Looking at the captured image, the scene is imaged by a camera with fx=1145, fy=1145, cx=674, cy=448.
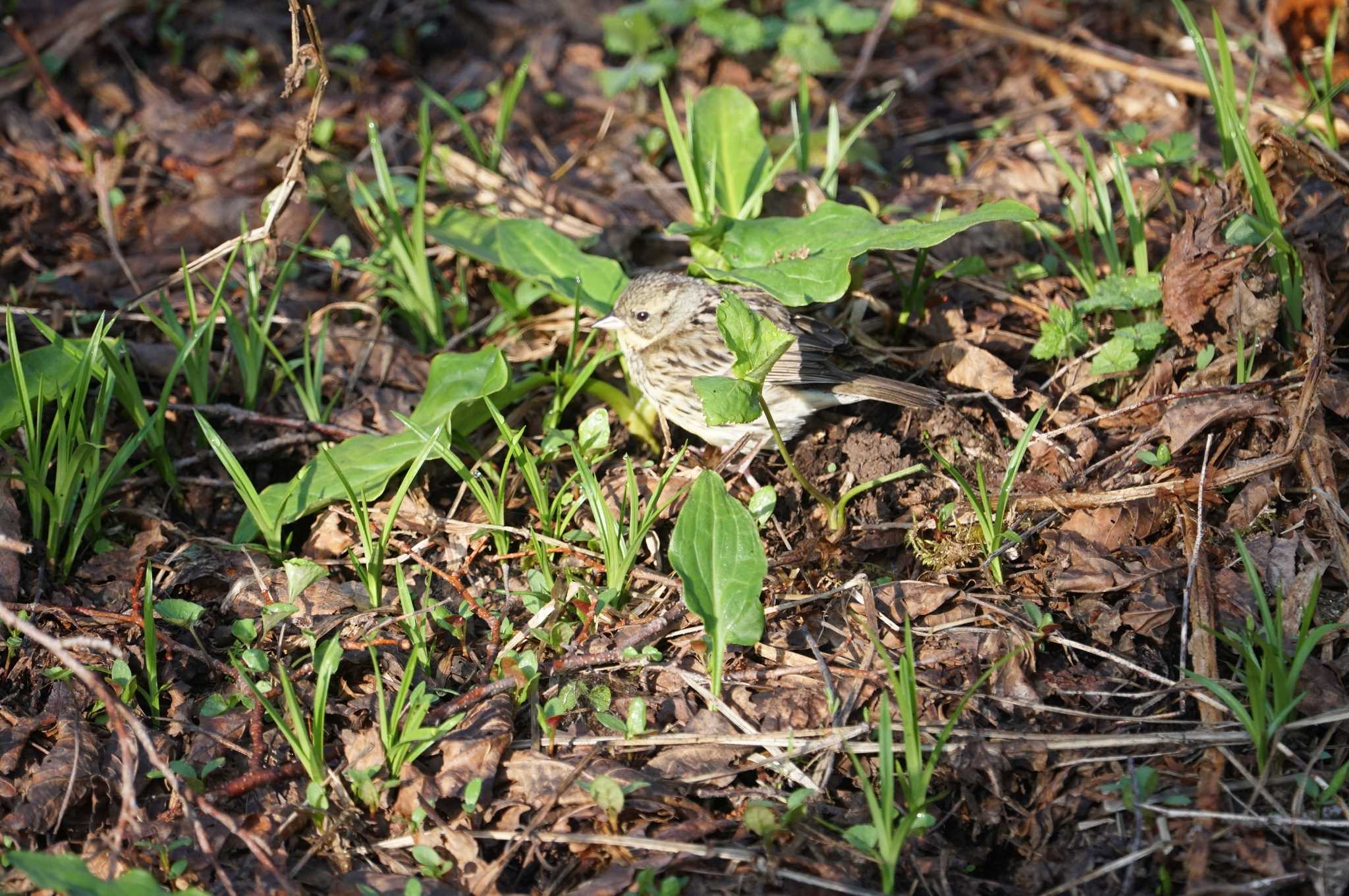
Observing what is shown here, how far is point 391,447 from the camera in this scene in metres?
4.31

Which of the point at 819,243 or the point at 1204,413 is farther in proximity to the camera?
the point at 819,243

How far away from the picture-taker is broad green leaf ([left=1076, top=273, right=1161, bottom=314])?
4516 millimetres

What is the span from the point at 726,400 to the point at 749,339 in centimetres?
24

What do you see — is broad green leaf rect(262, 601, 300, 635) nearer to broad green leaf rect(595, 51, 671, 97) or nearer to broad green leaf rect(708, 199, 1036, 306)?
broad green leaf rect(708, 199, 1036, 306)

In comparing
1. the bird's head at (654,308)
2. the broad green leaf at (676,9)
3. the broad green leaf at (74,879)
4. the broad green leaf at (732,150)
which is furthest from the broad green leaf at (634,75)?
the broad green leaf at (74,879)

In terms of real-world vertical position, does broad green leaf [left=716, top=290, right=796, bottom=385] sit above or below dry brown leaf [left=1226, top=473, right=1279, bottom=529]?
above

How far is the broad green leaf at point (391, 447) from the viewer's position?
13.8ft

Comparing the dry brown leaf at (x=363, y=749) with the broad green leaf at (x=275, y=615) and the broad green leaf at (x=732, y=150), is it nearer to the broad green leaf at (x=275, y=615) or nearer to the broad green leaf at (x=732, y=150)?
the broad green leaf at (x=275, y=615)

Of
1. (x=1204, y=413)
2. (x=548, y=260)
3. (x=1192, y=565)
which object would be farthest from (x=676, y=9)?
(x=1192, y=565)

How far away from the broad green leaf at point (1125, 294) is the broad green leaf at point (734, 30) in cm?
282

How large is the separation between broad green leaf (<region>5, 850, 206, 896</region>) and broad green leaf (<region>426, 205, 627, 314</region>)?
2.83 m

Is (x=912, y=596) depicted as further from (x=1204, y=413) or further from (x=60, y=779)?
(x=60, y=779)

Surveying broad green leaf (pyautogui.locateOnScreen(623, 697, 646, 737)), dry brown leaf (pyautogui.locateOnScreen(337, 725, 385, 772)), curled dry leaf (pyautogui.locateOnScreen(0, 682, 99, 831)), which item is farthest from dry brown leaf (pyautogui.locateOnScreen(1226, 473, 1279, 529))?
curled dry leaf (pyautogui.locateOnScreen(0, 682, 99, 831))

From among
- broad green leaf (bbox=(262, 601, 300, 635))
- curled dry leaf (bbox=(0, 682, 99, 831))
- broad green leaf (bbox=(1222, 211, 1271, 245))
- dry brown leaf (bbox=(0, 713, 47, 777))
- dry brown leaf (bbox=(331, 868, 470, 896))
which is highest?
broad green leaf (bbox=(1222, 211, 1271, 245))
